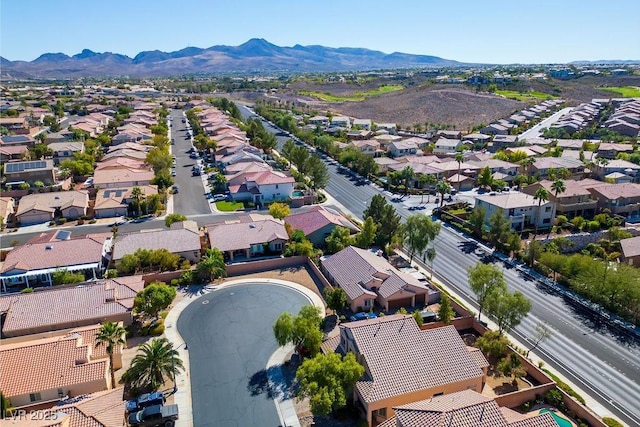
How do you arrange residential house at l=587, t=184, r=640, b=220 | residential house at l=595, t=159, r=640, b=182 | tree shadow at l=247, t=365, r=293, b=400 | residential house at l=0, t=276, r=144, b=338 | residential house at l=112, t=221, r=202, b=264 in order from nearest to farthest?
tree shadow at l=247, t=365, r=293, b=400
residential house at l=0, t=276, r=144, b=338
residential house at l=112, t=221, r=202, b=264
residential house at l=587, t=184, r=640, b=220
residential house at l=595, t=159, r=640, b=182

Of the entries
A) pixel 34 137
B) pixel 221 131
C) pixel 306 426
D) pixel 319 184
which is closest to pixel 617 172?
pixel 319 184

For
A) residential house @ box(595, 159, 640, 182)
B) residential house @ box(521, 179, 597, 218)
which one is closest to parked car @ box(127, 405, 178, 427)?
residential house @ box(521, 179, 597, 218)

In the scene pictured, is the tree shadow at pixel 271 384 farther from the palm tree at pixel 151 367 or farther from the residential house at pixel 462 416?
the residential house at pixel 462 416

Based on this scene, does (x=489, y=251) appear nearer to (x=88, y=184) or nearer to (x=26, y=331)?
(x=26, y=331)

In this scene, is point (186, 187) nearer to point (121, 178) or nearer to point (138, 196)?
point (121, 178)

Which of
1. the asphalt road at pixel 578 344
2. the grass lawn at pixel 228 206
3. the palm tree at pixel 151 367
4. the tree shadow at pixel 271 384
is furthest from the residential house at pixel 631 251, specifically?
the grass lawn at pixel 228 206

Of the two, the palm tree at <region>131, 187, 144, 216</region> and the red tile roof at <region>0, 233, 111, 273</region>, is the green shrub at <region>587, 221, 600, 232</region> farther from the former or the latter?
the palm tree at <region>131, 187, 144, 216</region>

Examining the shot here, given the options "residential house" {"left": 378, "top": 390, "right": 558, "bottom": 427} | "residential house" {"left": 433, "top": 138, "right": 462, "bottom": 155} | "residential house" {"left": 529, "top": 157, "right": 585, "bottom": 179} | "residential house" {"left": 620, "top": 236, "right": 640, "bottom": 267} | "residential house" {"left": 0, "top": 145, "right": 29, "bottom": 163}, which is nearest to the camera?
"residential house" {"left": 378, "top": 390, "right": 558, "bottom": 427}
